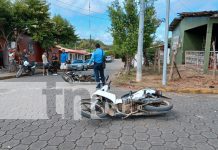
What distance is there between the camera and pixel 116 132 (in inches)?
178

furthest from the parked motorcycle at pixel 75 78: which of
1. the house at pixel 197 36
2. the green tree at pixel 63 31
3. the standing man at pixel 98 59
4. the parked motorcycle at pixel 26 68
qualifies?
the green tree at pixel 63 31

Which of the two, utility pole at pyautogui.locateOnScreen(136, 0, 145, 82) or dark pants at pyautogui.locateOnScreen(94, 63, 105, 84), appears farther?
utility pole at pyautogui.locateOnScreen(136, 0, 145, 82)

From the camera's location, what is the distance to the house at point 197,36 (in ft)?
43.9

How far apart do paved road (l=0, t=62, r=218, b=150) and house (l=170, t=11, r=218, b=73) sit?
6273mm

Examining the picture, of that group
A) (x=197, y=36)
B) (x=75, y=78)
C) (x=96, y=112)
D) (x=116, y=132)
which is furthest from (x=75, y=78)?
(x=197, y=36)

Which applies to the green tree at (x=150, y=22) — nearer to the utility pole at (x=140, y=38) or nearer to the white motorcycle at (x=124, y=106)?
the utility pole at (x=140, y=38)

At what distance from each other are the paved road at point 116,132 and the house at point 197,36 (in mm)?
6273

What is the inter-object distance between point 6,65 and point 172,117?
1696 centimetres

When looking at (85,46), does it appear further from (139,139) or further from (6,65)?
(139,139)

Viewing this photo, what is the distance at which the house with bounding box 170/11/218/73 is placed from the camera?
13.4 meters

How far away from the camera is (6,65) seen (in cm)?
1934

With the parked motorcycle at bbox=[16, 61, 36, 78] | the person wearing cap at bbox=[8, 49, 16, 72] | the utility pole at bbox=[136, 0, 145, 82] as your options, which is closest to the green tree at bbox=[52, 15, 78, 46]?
the person wearing cap at bbox=[8, 49, 16, 72]

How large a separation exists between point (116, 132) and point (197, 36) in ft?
54.8

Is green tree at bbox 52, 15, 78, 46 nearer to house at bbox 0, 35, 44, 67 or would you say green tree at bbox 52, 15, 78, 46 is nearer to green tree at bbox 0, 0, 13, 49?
house at bbox 0, 35, 44, 67
